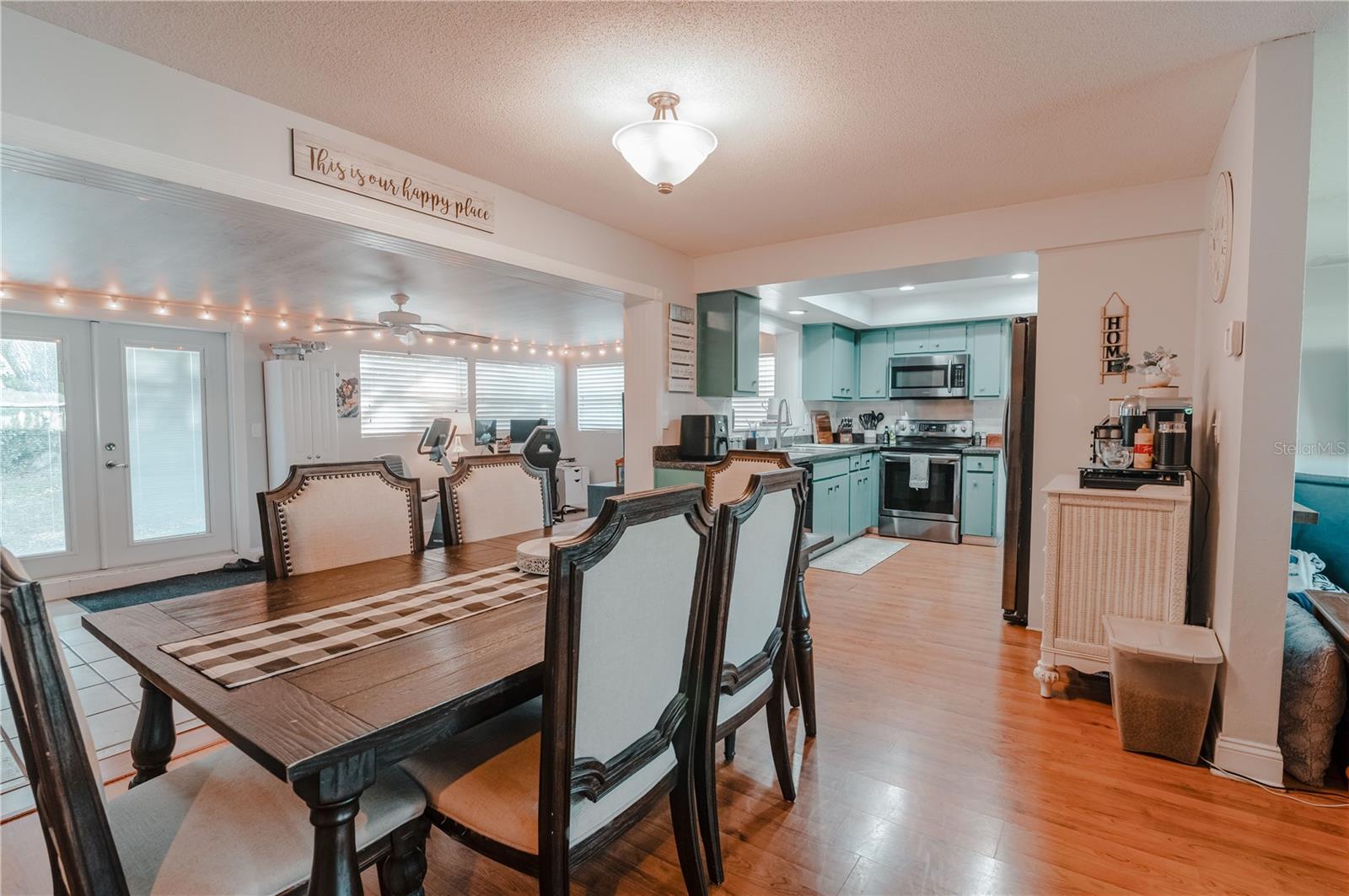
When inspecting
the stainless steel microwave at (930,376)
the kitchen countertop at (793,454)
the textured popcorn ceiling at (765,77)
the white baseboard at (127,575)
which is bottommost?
the white baseboard at (127,575)

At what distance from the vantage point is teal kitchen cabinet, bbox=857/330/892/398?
21.3 ft

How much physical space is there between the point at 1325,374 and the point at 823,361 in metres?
3.53

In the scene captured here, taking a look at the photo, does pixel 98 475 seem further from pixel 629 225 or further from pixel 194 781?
pixel 194 781

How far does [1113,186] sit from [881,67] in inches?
74.4

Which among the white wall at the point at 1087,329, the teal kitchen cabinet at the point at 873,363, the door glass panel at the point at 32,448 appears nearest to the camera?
the white wall at the point at 1087,329

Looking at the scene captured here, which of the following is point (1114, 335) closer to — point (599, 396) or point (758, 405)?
point (758, 405)

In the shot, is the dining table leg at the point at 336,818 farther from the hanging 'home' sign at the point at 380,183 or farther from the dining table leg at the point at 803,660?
the hanging 'home' sign at the point at 380,183

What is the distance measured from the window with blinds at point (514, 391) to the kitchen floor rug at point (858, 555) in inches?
180

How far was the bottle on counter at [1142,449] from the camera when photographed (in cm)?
262

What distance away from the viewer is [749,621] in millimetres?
1711

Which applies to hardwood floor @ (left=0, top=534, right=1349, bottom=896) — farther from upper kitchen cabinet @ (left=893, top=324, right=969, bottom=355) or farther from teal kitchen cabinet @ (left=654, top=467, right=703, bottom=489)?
upper kitchen cabinet @ (left=893, top=324, right=969, bottom=355)

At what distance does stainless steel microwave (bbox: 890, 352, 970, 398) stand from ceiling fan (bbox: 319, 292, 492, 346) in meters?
4.28

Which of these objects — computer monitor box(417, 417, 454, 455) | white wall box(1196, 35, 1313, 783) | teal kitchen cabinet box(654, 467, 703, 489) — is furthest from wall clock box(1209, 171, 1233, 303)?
computer monitor box(417, 417, 454, 455)

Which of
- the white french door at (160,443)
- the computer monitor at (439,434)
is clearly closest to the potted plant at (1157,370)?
the computer monitor at (439,434)
